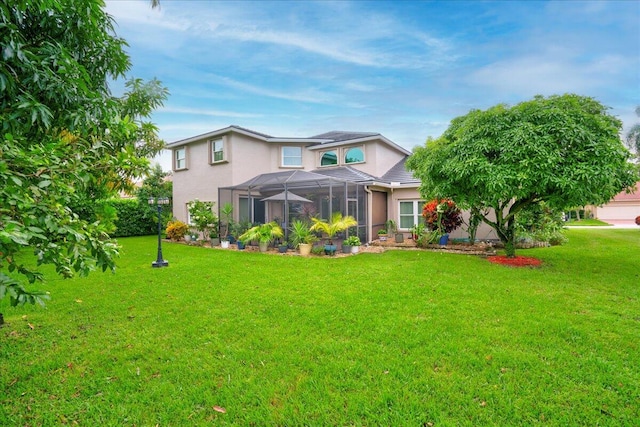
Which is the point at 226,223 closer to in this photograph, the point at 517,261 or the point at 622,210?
the point at 517,261

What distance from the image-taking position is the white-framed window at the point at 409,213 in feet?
50.5

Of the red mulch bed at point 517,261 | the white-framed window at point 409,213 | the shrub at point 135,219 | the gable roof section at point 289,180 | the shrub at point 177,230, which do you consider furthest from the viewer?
the shrub at point 135,219

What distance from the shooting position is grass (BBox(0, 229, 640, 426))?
9.40 feet

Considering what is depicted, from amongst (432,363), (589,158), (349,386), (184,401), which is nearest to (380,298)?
(432,363)

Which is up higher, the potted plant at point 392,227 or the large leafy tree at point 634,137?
the large leafy tree at point 634,137

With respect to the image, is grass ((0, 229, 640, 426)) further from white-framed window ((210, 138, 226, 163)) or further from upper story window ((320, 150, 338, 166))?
upper story window ((320, 150, 338, 166))

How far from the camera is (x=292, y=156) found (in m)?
18.1

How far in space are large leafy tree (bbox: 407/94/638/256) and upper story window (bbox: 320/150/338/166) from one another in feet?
30.1

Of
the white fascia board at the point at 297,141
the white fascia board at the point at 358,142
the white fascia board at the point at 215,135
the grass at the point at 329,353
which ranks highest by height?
the white fascia board at the point at 215,135

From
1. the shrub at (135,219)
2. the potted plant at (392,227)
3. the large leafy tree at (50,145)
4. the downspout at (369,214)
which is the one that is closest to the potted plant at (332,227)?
the downspout at (369,214)

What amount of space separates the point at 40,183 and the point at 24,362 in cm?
306

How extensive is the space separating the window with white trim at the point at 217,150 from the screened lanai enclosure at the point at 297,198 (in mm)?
2186

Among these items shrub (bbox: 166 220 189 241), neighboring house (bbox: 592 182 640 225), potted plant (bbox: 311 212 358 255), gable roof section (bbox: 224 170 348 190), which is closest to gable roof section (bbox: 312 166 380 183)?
gable roof section (bbox: 224 170 348 190)

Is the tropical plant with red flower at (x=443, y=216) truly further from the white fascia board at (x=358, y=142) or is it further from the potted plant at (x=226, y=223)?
the potted plant at (x=226, y=223)
